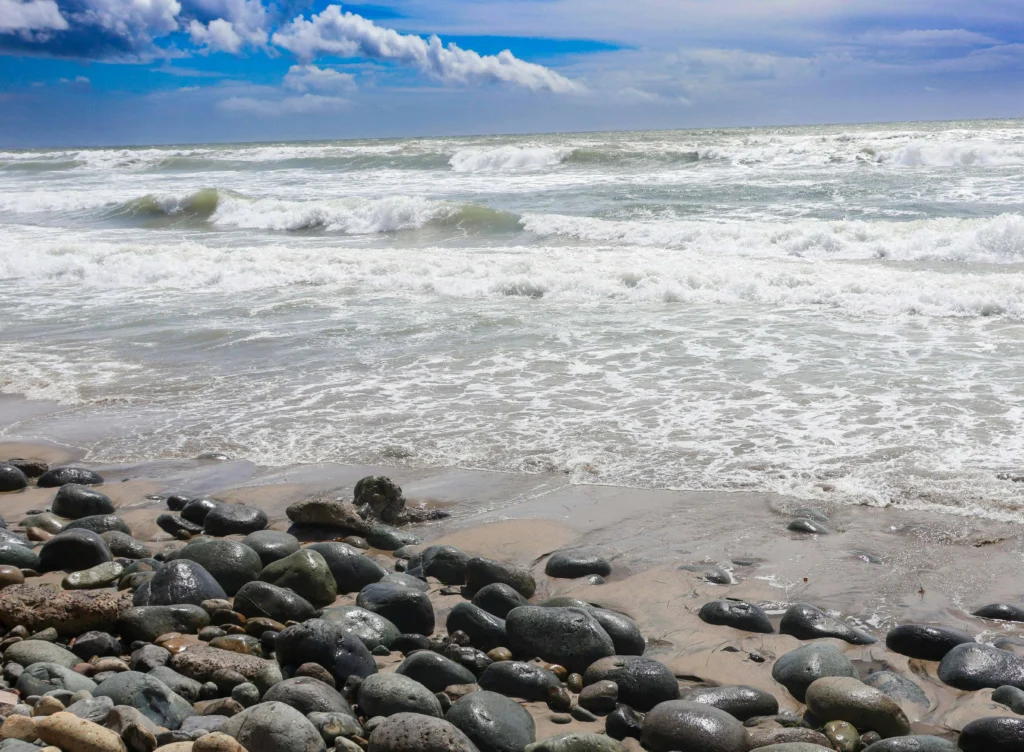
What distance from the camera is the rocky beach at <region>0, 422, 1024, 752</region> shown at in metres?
3.11

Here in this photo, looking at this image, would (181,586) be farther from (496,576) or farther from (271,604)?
(496,576)

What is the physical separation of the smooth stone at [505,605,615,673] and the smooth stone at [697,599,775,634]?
2.00 feet

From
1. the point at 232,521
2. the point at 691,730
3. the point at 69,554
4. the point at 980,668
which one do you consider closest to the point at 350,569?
the point at 232,521

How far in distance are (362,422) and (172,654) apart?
3.63 metres

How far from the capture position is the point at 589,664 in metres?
3.73

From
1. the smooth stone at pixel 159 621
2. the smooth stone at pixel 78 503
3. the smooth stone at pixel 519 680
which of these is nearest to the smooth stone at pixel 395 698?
the smooth stone at pixel 519 680

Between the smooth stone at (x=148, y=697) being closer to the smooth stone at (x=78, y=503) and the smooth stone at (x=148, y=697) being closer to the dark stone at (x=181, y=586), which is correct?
the dark stone at (x=181, y=586)

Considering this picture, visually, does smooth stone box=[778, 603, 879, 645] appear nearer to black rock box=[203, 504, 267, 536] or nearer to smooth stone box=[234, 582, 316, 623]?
smooth stone box=[234, 582, 316, 623]

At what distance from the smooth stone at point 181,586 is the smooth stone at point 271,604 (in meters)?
0.16

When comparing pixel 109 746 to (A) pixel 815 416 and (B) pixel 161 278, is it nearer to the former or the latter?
(A) pixel 815 416

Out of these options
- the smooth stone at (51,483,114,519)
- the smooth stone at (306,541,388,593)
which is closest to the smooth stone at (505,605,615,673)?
the smooth stone at (306,541,388,593)

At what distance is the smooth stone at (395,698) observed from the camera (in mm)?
3230

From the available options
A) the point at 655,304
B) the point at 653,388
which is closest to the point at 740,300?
the point at 655,304

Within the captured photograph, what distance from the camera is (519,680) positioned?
3514 millimetres
